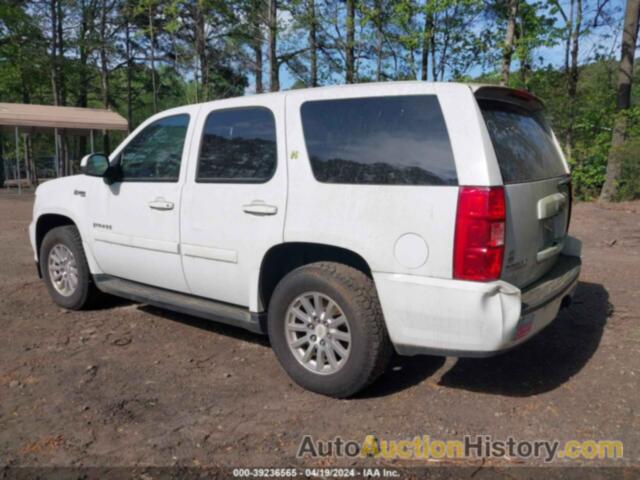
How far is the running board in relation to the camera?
12.4ft

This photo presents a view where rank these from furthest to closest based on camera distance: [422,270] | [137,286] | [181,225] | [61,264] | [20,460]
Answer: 1. [61,264]
2. [137,286]
3. [181,225]
4. [422,270]
5. [20,460]

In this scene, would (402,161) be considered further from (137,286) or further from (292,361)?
(137,286)

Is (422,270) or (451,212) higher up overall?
(451,212)

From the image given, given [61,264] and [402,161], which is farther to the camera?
[61,264]

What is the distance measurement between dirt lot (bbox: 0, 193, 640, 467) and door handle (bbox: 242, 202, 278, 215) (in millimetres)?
1184

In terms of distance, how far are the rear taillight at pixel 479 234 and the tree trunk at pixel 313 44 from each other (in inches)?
704

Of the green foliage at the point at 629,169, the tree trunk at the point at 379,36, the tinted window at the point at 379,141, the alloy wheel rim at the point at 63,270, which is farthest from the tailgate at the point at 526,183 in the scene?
the tree trunk at the point at 379,36

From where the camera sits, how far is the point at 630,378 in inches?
147

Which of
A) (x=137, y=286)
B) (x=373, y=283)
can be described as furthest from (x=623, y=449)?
(x=137, y=286)

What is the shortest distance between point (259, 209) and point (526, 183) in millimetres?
1720

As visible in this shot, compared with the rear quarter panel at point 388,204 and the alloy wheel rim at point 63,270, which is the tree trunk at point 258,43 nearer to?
the alloy wheel rim at point 63,270

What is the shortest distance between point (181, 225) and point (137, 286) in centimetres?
90

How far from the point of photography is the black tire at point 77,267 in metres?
5.00

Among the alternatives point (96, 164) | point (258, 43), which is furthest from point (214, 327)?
point (258, 43)
